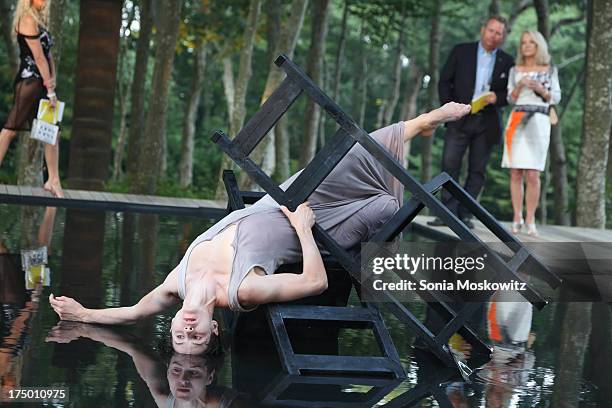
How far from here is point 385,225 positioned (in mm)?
6145

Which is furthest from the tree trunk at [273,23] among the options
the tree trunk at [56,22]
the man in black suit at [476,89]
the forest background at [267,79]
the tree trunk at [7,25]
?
the man in black suit at [476,89]

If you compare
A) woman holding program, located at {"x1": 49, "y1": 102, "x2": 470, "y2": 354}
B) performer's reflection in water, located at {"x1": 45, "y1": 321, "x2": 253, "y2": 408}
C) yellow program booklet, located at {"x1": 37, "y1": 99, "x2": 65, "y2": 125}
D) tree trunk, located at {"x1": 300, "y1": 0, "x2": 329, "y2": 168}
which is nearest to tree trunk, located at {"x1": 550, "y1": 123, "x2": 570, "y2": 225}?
tree trunk, located at {"x1": 300, "y1": 0, "x2": 329, "y2": 168}

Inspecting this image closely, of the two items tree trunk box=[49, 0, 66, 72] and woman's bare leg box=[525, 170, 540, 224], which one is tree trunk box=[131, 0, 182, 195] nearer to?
tree trunk box=[49, 0, 66, 72]

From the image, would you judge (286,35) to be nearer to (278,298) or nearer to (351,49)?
(278,298)

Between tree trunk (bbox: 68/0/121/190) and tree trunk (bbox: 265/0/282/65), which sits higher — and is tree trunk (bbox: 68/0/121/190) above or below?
below

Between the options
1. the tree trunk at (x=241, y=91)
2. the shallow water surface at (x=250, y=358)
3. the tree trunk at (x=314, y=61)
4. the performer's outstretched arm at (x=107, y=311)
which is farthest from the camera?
the tree trunk at (x=314, y=61)

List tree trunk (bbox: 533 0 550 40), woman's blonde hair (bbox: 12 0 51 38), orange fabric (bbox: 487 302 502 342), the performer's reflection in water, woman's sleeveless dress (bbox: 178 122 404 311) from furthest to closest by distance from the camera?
tree trunk (bbox: 533 0 550 40) → woman's blonde hair (bbox: 12 0 51 38) → orange fabric (bbox: 487 302 502 342) → woman's sleeveless dress (bbox: 178 122 404 311) → the performer's reflection in water

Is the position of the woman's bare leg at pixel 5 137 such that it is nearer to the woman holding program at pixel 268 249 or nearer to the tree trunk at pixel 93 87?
the tree trunk at pixel 93 87

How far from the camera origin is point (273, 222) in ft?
20.5

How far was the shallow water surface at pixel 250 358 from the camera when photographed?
5.05 meters

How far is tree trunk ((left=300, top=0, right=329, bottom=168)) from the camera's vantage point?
2325 cm

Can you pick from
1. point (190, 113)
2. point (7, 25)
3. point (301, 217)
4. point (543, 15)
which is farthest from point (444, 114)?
point (190, 113)

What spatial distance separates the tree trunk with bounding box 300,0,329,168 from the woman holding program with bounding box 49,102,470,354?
16.2 m

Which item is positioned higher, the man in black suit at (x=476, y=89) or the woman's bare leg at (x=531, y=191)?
the man in black suit at (x=476, y=89)
